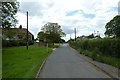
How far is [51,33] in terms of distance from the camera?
11194cm

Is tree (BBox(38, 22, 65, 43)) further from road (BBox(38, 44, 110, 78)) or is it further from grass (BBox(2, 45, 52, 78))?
road (BBox(38, 44, 110, 78))

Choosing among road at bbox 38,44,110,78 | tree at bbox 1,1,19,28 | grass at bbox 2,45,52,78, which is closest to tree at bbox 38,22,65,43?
tree at bbox 1,1,19,28

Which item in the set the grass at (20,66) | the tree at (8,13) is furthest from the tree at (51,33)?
the grass at (20,66)

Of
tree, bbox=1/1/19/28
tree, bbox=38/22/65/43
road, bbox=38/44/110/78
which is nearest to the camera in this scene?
road, bbox=38/44/110/78

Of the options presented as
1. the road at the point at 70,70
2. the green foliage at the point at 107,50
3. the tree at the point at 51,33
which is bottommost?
the road at the point at 70,70

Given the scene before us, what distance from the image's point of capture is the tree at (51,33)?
108250 mm

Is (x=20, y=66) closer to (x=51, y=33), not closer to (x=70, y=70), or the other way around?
(x=70, y=70)

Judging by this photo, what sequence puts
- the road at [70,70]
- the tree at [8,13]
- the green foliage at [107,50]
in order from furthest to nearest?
1. the tree at [8,13]
2. the green foliage at [107,50]
3. the road at [70,70]

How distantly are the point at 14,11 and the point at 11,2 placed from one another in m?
1.58

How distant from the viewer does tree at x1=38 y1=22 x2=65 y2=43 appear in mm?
108250

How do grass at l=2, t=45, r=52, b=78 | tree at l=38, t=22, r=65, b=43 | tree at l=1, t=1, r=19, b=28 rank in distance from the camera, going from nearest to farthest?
grass at l=2, t=45, r=52, b=78
tree at l=1, t=1, r=19, b=28
tree at l=38, t=22, r=65, b=43

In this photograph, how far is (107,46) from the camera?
2811 cm

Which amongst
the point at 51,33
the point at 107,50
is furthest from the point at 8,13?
the point at 51,33

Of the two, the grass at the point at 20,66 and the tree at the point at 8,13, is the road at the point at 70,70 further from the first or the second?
the tree at the point at 8,13
